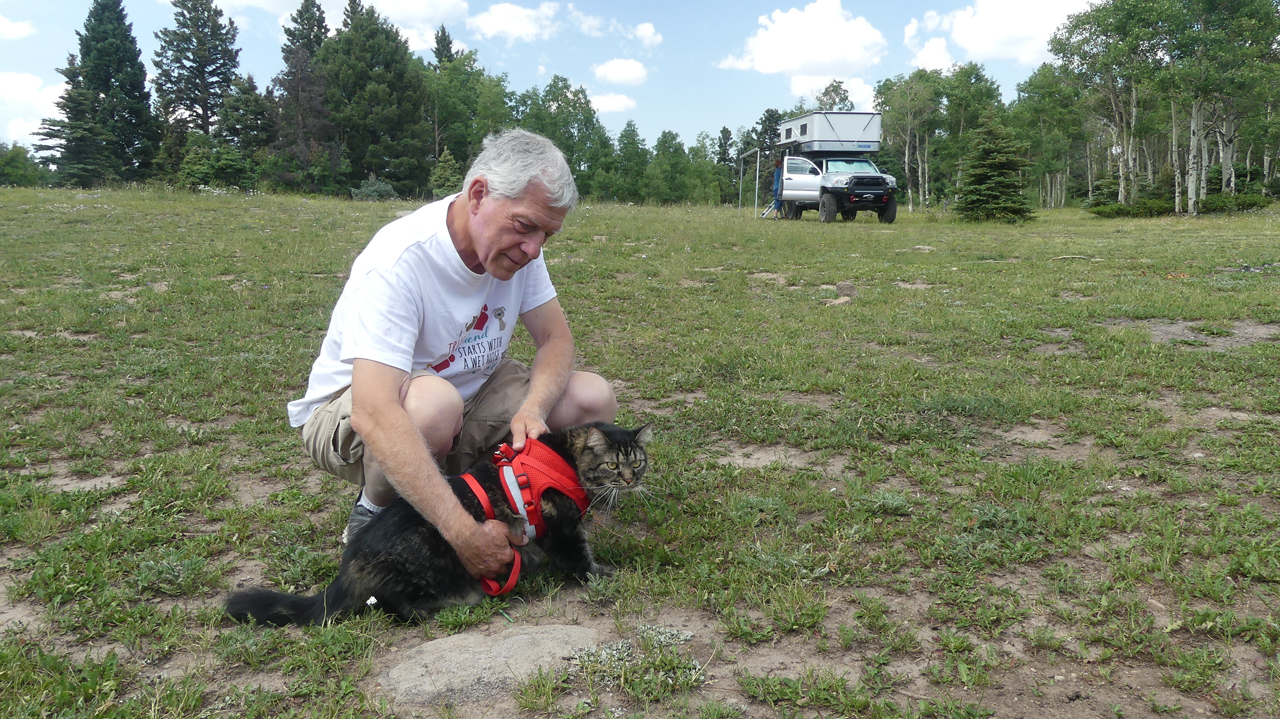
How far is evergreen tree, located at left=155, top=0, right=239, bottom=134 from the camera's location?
51375 millimetres

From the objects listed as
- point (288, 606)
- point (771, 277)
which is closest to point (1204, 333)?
point (771, 277)

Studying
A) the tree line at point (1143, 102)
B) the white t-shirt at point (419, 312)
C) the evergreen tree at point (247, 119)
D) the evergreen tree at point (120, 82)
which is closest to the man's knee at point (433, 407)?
the white t-shirt at point (419, 312)

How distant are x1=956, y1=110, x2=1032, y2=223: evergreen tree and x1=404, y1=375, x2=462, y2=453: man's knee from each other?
2242cm

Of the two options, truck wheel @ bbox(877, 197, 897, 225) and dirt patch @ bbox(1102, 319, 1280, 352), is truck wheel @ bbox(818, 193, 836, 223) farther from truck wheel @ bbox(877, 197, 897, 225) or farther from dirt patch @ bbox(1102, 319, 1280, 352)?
dirt patch @ bbox(1102, 319, 1280, 352)

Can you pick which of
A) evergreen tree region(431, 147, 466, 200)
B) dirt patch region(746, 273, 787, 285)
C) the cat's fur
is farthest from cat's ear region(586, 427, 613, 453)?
evergreen tree region(431, 147, 466, 200)

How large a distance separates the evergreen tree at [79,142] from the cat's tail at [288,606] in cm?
5197

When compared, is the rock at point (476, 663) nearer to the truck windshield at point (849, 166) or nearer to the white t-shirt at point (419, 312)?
the white t-shirt at point (419, 312)

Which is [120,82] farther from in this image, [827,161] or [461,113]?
[827,161]

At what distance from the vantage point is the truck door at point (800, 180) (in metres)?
23.2

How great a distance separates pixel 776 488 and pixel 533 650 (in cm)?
176

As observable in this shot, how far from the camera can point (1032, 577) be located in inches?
111

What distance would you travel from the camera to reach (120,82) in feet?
159

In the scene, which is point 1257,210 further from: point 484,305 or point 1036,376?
point 484,305

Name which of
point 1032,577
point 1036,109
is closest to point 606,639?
point 1032,577
